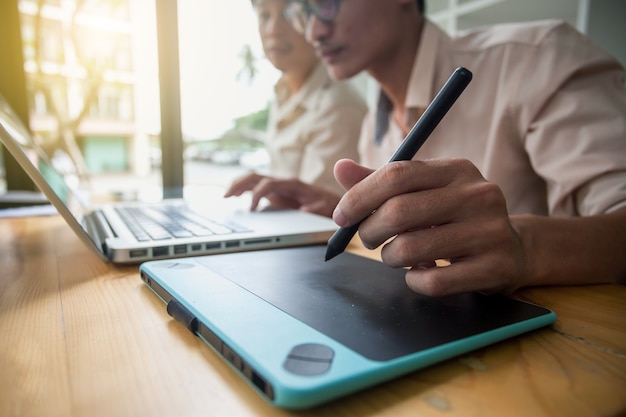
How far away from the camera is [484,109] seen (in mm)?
689

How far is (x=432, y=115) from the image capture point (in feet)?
0.91

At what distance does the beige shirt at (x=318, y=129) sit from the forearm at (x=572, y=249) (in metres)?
0.83

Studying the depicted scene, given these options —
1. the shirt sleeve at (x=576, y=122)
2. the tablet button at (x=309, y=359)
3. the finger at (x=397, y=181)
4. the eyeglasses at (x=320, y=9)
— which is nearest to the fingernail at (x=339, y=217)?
the finger at (x=397, y=181)

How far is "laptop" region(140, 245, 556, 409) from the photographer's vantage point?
0.56 feet

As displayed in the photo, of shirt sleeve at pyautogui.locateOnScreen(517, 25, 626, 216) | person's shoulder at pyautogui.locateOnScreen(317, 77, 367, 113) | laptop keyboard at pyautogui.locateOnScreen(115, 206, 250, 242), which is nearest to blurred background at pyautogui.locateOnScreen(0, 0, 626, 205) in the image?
person's shoulder at pyautogui.locateOnScreen(317, 77, 367, 113)

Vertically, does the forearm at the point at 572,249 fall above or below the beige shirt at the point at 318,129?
below

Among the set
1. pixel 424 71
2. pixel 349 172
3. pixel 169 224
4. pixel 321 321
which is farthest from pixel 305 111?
pixel 321 321

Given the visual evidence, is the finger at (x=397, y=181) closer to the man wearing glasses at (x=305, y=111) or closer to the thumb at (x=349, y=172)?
the thumb at (x=349, y=172)

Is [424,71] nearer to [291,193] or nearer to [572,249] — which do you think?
[291,193]

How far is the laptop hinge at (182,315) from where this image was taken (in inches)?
9.4

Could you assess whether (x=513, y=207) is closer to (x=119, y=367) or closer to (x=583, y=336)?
(x=583, y=336)

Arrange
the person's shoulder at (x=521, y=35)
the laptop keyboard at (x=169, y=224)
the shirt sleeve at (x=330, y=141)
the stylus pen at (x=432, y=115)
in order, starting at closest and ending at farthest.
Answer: the stylus pen at (x=432, y=115) → the laptop keyboard at (x=169, y=224) → the person's shoulder at (x=521, y=35) → the shirt sleeve at (x=330, y=141)

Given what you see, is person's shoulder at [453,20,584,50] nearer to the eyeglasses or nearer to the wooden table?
the eyeglasses

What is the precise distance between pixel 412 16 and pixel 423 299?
0.75m
